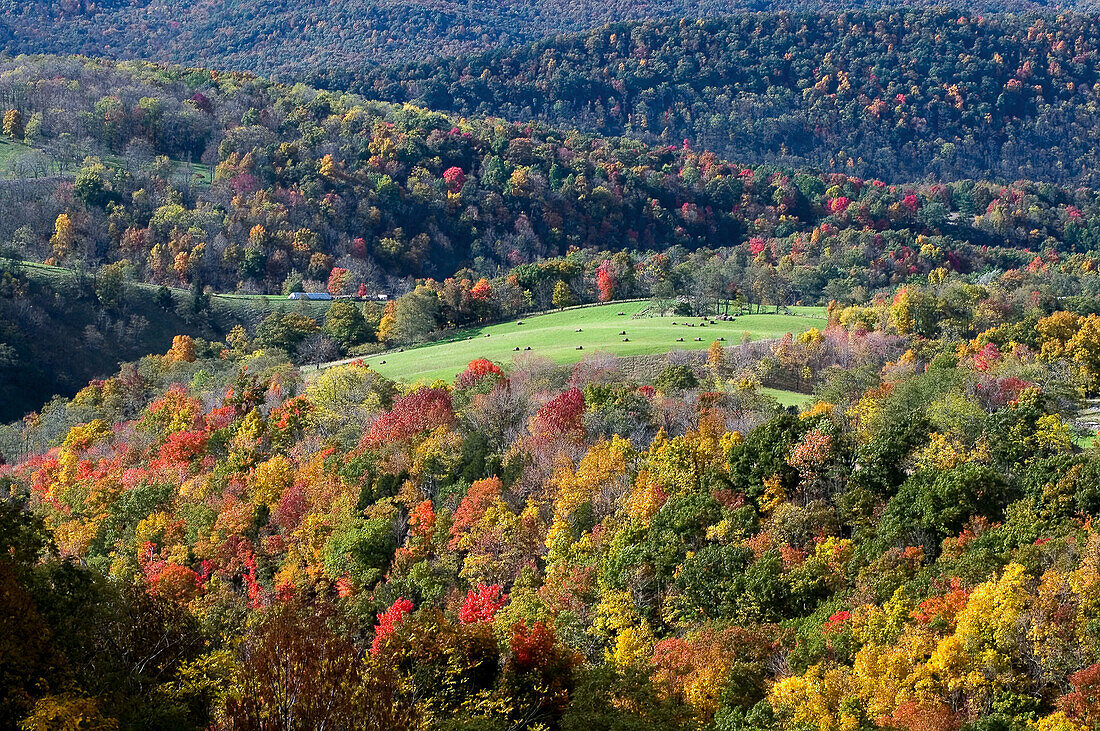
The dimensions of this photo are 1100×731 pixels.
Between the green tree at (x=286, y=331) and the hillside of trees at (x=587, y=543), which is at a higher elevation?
the hillside of trees at (x=587, y=543)

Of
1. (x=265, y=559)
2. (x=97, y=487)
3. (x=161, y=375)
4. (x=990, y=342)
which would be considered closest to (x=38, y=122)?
(x=161, y=375)

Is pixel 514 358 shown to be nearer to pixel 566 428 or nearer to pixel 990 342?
pixel 566 428

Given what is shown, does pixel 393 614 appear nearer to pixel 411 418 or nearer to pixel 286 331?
pixel 411 418

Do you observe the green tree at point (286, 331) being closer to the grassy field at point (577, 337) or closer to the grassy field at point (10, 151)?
the grassy field at point (577, 337)

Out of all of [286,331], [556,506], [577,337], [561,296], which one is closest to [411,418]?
[556,506]

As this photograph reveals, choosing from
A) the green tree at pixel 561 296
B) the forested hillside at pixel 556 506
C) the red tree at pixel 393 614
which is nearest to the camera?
the forested hillside at pixel 556 506

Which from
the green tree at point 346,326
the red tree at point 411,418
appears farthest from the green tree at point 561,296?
the red tree at point 411,418
